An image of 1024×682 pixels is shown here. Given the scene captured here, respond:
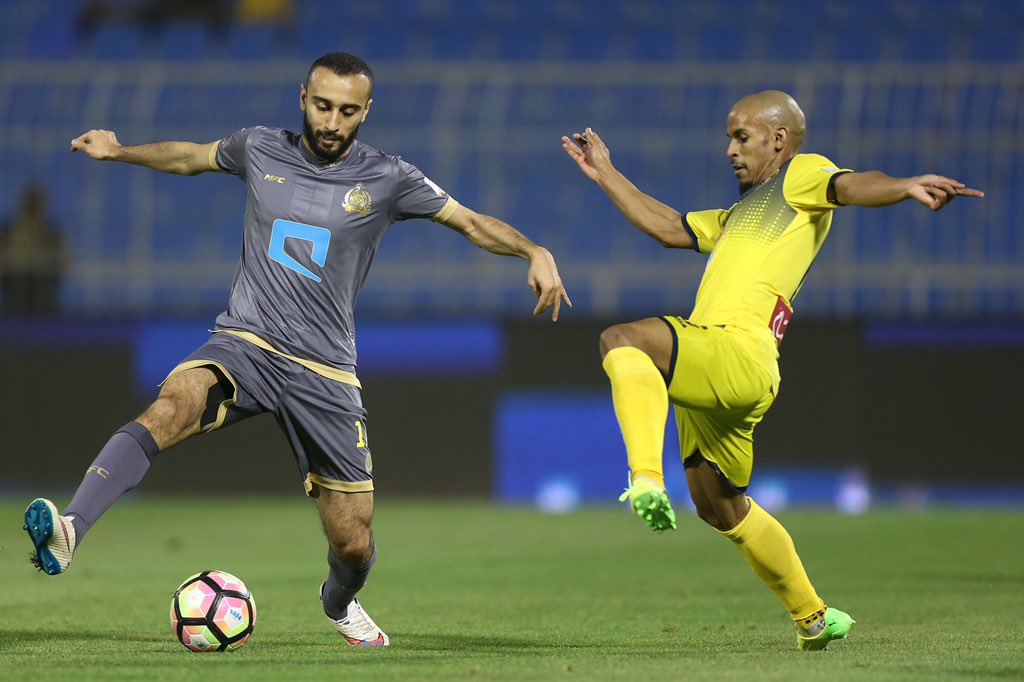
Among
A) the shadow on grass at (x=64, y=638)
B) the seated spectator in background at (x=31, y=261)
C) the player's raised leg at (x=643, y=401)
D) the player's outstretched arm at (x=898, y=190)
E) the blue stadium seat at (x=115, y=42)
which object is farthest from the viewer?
the blue stadium seat at (x=115, y=42)

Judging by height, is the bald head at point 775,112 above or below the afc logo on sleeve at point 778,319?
above

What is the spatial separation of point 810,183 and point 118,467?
3029 mm

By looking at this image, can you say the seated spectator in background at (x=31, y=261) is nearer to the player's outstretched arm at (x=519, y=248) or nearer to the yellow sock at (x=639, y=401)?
the player's outstretched arm at (x=519, y=248)

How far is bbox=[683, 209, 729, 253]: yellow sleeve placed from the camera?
7.11 meters

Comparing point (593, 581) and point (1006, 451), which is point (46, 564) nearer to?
point (593, 581)

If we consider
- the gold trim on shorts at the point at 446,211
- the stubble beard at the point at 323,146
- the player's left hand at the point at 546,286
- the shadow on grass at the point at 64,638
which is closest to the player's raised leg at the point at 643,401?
the player's left hand at the point at 546,286

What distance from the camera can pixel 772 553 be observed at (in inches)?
267

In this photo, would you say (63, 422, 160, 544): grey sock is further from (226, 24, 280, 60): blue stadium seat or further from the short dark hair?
(226, 24, 280, 60): blue stadium seat

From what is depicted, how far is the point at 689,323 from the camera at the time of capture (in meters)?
6.30

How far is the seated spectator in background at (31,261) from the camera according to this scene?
18078 millimetres

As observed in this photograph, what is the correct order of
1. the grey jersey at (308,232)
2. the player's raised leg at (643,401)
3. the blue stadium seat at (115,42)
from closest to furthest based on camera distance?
1. the player's raised leg at (643,401)
2. the grey jersey at (308,232)
3. the blue stadium seat at (115,42)

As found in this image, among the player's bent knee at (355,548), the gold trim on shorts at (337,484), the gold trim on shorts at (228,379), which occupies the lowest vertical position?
the player's bent knee at (355,548)

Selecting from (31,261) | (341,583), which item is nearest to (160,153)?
(341,583)

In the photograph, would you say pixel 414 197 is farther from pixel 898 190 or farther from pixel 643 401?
pixel 898 190
